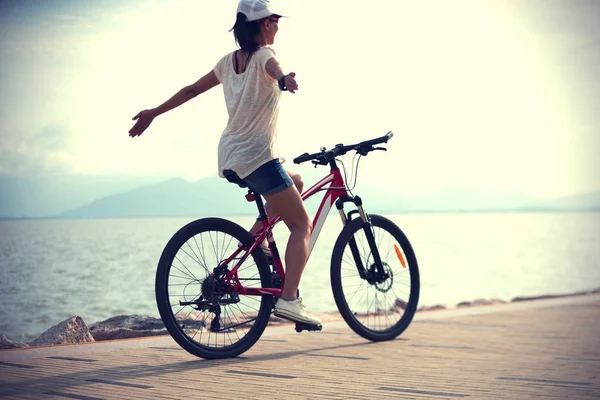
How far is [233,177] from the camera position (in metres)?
4.50

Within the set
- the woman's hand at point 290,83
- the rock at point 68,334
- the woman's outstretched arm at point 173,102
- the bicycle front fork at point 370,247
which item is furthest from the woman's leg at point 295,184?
the rock at point 68,334

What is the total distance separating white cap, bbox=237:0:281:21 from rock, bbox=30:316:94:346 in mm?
2328

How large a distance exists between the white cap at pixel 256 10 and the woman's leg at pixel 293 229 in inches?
35.6

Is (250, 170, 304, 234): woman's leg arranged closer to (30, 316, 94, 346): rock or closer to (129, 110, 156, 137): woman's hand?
(129, 110, 156, 137): woman's hand

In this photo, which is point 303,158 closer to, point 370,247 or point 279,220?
point 279,220

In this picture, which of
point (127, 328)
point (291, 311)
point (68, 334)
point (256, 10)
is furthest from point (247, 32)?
point (127, 328)

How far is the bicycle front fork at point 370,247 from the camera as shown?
5.34m

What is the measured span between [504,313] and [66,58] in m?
35.9

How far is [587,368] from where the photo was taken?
4.66m

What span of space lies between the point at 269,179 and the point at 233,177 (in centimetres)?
19

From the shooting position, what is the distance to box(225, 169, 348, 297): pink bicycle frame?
451 centimetres

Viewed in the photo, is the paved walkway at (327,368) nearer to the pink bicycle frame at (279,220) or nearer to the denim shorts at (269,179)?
the pink bicycle frame at (279,220)

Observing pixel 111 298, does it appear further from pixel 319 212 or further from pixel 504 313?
pixel 319 212

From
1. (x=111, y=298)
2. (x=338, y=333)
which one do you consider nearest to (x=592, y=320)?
(x=338, y=333)
